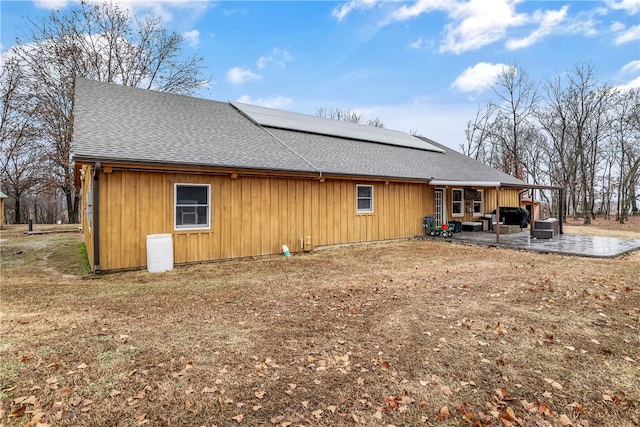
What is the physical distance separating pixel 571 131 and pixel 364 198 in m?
23.1

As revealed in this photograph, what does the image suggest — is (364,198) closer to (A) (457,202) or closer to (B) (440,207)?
(B) (440,207)

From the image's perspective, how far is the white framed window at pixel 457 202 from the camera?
48.1 ft

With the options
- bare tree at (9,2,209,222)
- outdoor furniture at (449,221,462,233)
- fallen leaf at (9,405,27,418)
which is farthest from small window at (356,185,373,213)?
bare tree at (9,2,209,222)

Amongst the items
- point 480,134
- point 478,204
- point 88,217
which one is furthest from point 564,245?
point 480,134

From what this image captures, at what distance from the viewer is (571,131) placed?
2548cm

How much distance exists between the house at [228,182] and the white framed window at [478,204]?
2.36 feet

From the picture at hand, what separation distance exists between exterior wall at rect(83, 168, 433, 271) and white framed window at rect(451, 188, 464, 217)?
8.71ft

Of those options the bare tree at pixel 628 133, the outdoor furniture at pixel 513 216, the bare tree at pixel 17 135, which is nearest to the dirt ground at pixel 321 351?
the outdoor furniture at pixel 513 216

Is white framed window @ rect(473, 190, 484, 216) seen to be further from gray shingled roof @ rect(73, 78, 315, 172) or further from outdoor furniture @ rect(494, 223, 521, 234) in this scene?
gray shingled roof @ rect(73, 78, 315, 172)

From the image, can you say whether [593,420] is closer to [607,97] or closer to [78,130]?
[78,130]

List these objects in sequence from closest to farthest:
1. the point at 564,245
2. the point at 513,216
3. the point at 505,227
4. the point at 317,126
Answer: the point at 564,245, the point at 505,227, the point at 317,126, the point at 513,216

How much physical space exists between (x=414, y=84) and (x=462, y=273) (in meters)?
16.3

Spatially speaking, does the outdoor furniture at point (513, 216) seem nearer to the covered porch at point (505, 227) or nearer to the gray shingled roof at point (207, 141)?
the covered porch at point (505, 227)

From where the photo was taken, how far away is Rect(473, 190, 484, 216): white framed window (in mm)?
15635
